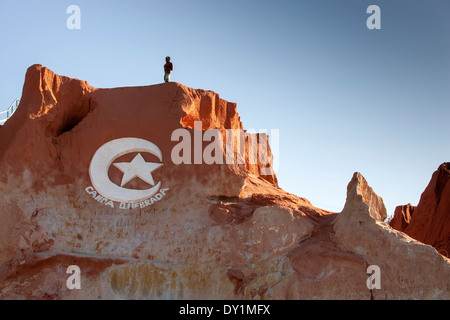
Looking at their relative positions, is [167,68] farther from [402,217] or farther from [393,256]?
[402,217]

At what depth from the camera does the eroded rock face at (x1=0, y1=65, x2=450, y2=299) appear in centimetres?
1056

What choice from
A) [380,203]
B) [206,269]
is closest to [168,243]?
[206,269]

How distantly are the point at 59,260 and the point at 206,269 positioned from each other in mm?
3247

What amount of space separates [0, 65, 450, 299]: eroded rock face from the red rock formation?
28.8 feet

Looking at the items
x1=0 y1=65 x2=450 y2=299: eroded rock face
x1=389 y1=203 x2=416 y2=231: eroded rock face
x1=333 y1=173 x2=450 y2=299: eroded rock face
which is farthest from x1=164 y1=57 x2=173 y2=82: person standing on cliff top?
x1=389 y1=203 x2=416 y2=231: eroded rock face

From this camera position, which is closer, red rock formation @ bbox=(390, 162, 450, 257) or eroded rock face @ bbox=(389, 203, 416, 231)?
red rock formation @ bbox=(390, 162, 450, 257)

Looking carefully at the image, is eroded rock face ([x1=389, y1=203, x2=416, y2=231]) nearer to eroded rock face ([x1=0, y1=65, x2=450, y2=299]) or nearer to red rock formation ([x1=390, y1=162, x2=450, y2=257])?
red rock formation ([x1=390, y1=162, x2=450, y2=257])

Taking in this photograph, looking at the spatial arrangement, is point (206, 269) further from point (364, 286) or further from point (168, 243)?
point (364, 286)

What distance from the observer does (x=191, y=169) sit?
12.4m

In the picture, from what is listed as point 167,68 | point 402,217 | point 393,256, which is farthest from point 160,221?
point 402,217

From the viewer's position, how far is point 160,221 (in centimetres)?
1197

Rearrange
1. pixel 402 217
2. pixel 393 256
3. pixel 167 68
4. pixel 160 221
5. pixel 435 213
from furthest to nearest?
pixel 402 217 → pixel 435 213 → pixel 167 68 → pixel 160 221 → pixel 393 256

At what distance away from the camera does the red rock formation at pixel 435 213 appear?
1989 centimetres

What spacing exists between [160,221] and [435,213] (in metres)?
13.0
